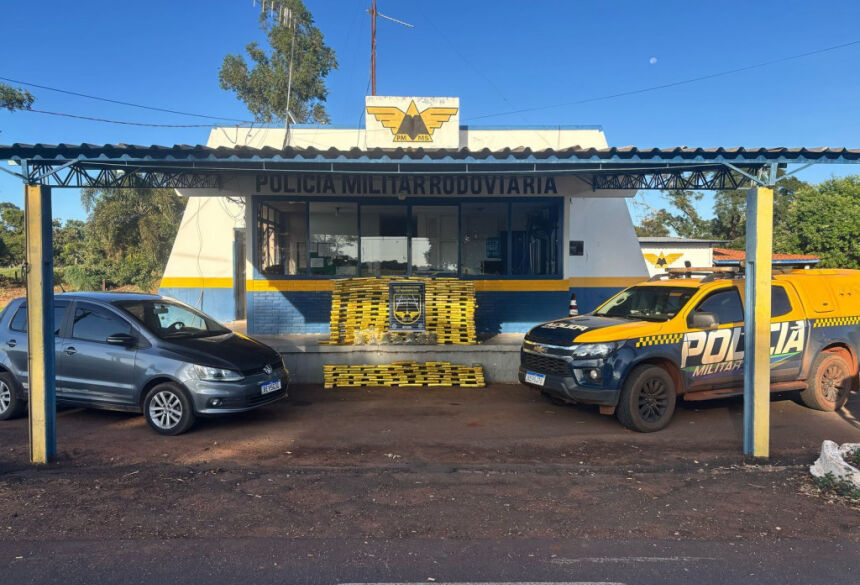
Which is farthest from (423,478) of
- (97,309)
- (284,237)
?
(284,237)

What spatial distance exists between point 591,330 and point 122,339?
226 inches

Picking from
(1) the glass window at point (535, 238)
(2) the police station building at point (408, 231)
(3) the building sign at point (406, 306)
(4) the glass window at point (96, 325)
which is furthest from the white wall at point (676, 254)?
(4) the glass window at point (96, 325)

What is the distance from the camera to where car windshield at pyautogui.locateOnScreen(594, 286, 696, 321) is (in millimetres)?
7566

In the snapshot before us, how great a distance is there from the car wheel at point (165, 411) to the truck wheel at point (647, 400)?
17.2ft

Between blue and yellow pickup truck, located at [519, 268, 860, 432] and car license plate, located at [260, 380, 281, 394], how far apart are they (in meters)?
3.25

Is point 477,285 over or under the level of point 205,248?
under

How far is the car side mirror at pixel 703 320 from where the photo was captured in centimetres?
710

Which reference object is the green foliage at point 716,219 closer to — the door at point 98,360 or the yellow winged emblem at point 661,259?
the yellow winged emblem at point 661,259

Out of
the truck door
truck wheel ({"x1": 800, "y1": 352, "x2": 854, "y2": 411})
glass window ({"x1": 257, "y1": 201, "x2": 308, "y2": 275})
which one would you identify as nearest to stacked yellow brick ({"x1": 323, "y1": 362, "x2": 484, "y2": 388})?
glass window ({"x1": 257, "y1": 201, "x2": 308, "y2": 275})

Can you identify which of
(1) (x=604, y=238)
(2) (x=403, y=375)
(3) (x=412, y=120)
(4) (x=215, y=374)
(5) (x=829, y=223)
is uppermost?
(3) (x=412, y=120)

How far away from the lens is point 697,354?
7.25m

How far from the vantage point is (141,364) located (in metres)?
6.87

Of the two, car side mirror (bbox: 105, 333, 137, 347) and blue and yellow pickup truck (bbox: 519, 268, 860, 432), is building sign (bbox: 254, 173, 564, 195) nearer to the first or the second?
blue and yellow pickup truck (bbox: 519, 268, 860, 432)

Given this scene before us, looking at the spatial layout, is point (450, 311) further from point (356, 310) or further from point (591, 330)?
point (591, 330)
